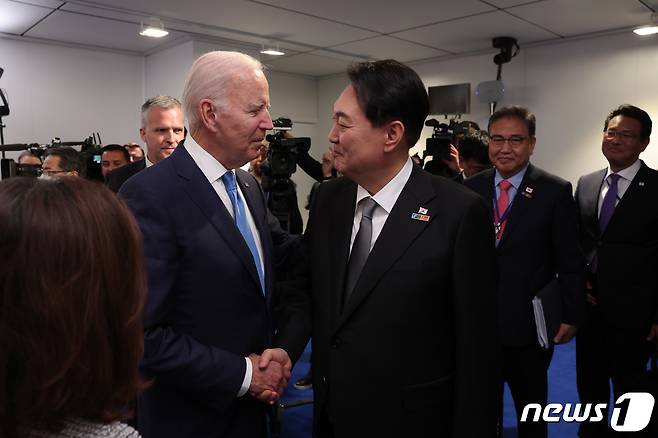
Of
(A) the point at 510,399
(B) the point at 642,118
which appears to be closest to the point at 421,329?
(B) the point at 642,118

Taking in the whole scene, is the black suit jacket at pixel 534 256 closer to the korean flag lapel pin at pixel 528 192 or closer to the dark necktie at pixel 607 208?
the korean flag lapel pin at pixel 528 192

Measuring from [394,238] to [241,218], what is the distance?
17.8 inches

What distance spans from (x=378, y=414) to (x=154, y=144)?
1.94m

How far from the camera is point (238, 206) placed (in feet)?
4.83

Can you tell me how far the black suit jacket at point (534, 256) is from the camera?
7.19ft

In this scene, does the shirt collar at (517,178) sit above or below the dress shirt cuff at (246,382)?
above

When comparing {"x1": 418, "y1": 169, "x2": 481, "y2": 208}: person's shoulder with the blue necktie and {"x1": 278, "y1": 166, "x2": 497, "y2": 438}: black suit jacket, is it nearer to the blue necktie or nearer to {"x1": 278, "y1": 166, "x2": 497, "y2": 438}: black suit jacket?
{"x1": 278, "y1": 166, "x2": 497, "y2": 438}: black suit jacket

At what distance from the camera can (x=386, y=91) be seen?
1403 mm

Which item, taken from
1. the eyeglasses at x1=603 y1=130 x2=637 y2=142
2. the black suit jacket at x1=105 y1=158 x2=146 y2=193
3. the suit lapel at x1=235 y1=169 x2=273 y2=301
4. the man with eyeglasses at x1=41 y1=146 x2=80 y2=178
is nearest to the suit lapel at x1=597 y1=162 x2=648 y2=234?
the eyeglasses at x1=603 y1=130 x2=637 y2=142

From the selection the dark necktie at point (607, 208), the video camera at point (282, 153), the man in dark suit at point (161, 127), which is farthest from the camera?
the dark necktie at point (607, 208)

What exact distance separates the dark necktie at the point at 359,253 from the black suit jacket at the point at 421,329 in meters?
0.02

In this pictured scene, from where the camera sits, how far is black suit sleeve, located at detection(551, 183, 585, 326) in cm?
219

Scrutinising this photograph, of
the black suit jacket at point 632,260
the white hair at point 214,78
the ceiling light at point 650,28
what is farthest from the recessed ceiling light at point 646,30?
the white hair at point 214,78

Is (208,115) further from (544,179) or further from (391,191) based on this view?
(544,179)
